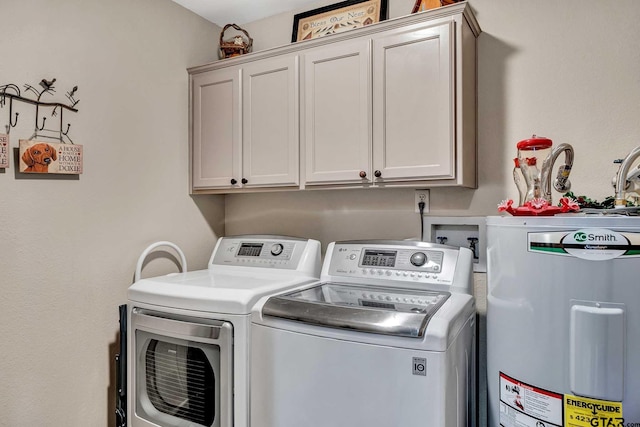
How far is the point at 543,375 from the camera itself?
1093mm

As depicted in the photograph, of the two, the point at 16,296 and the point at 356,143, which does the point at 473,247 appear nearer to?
the point at 356,143

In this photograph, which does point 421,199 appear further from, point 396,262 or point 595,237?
point 595,237

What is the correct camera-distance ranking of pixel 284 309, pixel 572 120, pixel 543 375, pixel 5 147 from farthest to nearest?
pixel 572 120 → pixel 5 147 → pixel 284 309 → pixel 543 375

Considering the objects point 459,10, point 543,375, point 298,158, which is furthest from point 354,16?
point 543,375

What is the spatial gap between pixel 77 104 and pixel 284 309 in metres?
1.36

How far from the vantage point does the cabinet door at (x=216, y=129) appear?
2230mm

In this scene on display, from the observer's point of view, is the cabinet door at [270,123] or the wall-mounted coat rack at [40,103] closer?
the wall-mounted coat rack at [40,103]

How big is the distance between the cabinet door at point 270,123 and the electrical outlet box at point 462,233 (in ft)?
2.36

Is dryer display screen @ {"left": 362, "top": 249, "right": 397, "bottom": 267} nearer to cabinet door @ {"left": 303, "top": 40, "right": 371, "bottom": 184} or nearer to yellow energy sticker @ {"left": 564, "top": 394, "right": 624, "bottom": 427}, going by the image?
cabinet door @ {"left": 303, "top": 40, "right": 371, "bottom": 184}

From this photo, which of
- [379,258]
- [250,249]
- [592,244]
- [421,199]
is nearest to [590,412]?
[592,244]

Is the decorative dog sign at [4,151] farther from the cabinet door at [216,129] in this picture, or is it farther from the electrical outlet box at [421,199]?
the electrical outlet box at [421,199]

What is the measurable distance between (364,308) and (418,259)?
19.7 inches

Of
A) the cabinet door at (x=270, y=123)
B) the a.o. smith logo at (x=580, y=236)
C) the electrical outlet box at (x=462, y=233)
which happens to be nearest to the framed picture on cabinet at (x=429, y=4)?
the cabinet door at (x=270, y=123)

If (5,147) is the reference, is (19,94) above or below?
above
